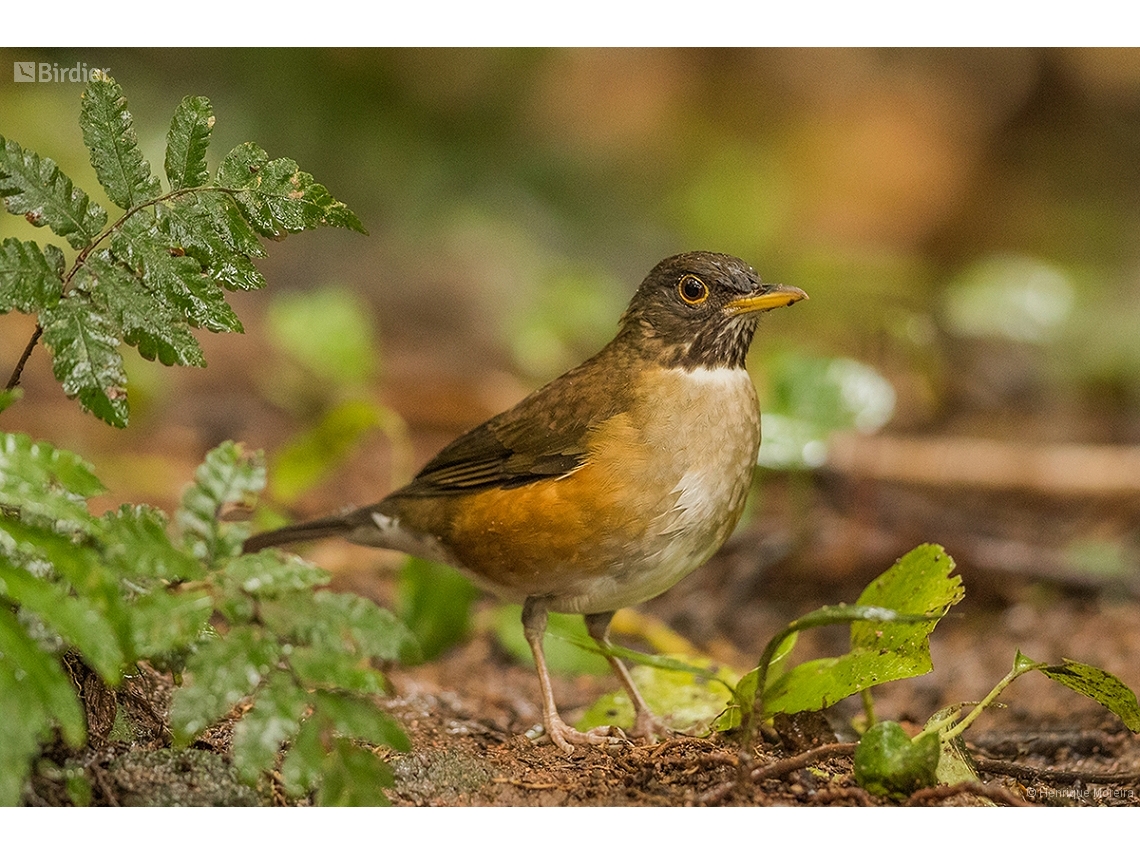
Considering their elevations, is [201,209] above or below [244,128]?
below

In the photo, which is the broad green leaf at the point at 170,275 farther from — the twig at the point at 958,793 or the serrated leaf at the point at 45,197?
the twig at the point at 958,793

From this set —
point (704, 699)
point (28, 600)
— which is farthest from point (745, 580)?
point (28, 600)

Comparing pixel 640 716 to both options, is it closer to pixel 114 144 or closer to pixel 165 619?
pixel 165 619

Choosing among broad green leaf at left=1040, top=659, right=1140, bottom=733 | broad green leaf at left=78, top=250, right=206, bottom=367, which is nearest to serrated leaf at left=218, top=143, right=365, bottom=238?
broad green leaf at left=78, top=250, right=206, bottom=367

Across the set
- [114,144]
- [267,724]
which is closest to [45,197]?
[114,144]

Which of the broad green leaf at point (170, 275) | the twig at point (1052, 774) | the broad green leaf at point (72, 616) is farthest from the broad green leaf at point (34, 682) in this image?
the twig at point (1052, 774)

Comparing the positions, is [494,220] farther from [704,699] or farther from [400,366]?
[704,699]
